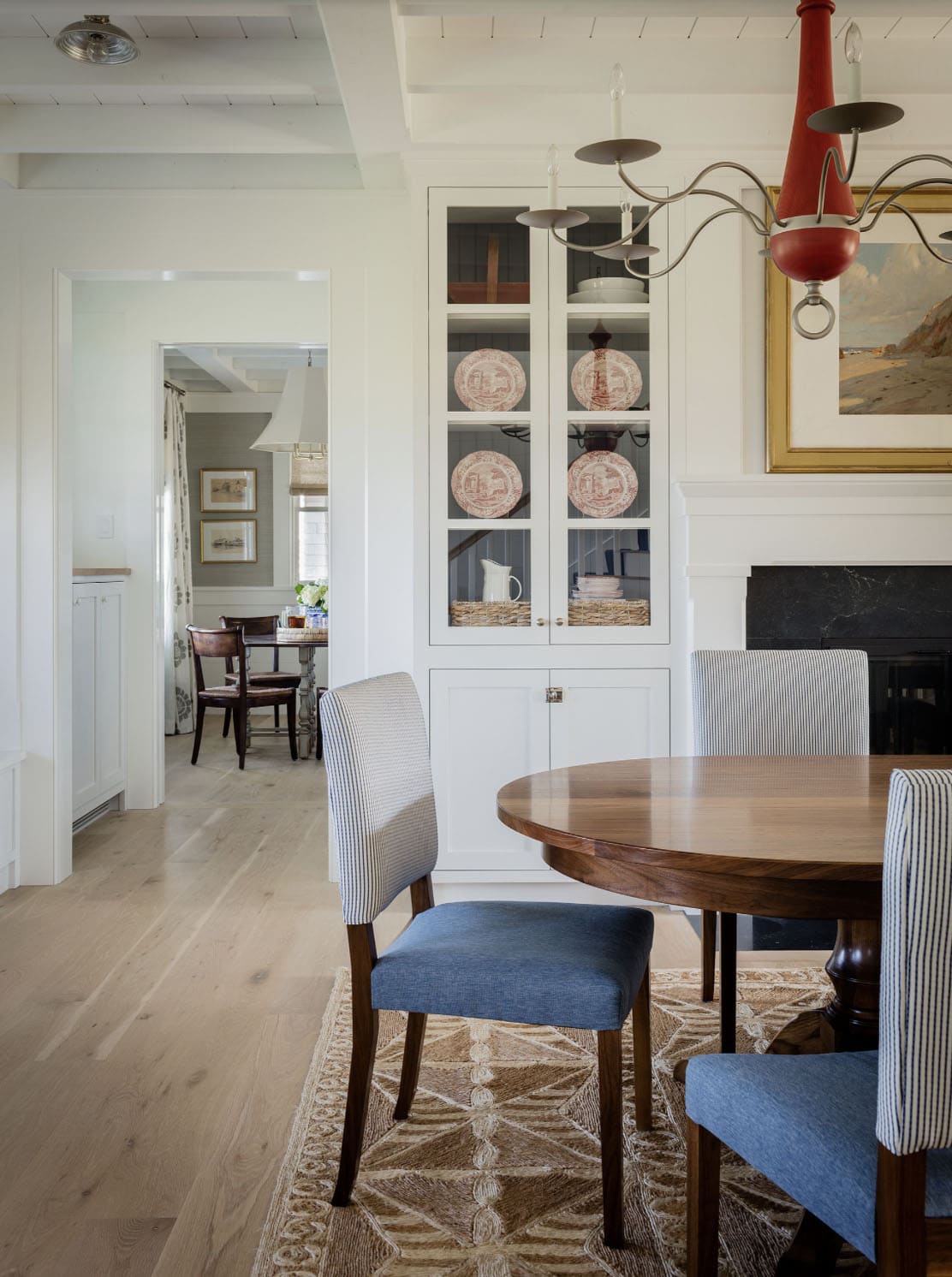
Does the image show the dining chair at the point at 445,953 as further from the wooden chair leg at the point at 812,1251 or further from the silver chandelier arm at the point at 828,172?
the silver chandelier arm at the point at 828,172

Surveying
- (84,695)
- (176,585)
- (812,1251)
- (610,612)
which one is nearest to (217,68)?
(610,612)

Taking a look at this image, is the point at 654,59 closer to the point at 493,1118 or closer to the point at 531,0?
the point at 531,0

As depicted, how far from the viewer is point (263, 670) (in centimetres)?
854

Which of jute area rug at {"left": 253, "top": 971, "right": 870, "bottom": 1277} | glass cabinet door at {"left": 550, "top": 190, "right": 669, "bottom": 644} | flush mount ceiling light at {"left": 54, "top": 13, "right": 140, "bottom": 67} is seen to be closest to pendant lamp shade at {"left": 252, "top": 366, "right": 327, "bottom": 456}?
glass cabinet door at {"left": 550, "top": 190, "right": 669, "bottom": 644}

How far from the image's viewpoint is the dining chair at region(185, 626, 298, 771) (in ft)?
20.3

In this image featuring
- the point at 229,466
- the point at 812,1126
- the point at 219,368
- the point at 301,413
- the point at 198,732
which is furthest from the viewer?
the point at 229,466

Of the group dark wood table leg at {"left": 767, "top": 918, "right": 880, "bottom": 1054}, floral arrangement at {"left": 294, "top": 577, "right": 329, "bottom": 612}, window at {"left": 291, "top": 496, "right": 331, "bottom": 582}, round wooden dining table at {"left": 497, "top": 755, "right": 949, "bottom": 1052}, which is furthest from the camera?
window at {"left": 291, "top": 496, "right": 331, "bottom": 582}

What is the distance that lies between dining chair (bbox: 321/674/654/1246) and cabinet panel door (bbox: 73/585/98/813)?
2.76 m

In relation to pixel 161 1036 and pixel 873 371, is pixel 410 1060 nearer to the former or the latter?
pixel 161 1036

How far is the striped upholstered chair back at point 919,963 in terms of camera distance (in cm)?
106

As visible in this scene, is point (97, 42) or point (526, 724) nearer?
point (97, 42)

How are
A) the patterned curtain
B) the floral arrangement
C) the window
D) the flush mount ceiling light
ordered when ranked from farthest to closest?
the window
the patterned curtain
the floral arrangement
the flush mount ceiling light

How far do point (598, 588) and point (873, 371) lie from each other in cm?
115

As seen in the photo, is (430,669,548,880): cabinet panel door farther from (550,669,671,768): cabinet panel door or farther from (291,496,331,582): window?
(291,496,331,582): window
